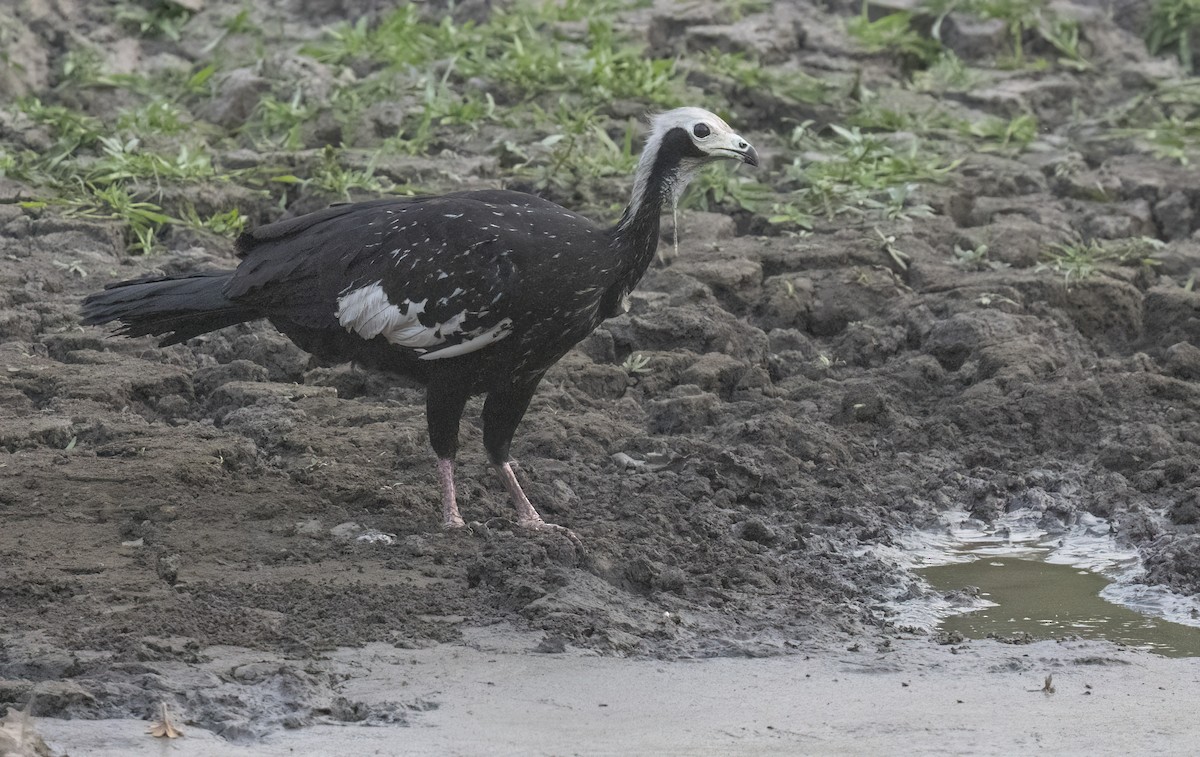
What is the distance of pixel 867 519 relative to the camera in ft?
21.3

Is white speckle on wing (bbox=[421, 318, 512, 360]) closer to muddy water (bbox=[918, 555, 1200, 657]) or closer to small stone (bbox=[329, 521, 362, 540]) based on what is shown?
small stone (bbox=[329, 521, 362, 540])

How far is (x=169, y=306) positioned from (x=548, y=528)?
164 cm

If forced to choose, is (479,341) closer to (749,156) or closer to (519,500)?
(519,500)

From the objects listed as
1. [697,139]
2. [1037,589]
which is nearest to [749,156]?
[697,139]

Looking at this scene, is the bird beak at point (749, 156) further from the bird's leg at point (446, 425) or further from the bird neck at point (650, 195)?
the bird's leg at point (446, 425)

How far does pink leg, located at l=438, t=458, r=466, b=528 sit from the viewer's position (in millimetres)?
6129

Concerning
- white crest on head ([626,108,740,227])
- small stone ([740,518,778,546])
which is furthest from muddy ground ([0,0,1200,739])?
white crest on head ([626,108,740,227])

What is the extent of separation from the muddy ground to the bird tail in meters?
0.46

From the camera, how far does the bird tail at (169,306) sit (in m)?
6.36

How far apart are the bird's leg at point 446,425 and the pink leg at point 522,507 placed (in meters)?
0.20

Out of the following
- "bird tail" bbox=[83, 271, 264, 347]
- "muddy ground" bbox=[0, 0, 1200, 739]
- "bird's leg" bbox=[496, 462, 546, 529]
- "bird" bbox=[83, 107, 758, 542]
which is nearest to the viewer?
"muddy ground" bbox=[0, 0, 1200, 739]

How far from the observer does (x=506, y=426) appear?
20.7 ft

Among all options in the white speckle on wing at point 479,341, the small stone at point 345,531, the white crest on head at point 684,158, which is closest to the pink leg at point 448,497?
the small stone at point 345,531

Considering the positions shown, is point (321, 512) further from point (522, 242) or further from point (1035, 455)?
point (1035, 455)
